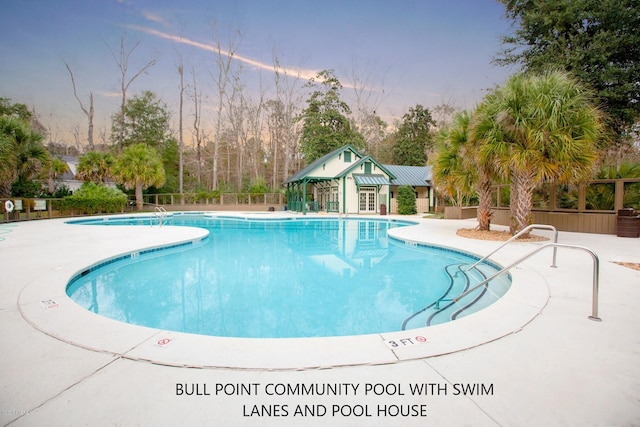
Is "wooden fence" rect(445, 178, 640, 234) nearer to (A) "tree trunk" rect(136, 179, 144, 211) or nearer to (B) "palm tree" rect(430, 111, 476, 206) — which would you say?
(B) "palm tree" rect(430, 111, 476, 206)

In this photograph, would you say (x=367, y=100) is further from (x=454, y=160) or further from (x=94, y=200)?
(x=94, y=200)

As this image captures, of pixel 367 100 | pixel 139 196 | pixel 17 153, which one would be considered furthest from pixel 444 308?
pixel 367 100

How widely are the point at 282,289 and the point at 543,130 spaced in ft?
25.6

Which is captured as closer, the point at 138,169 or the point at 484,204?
the point at 484,204

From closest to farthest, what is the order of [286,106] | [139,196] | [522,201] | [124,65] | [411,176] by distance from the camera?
[522,201] < [411,176] < [139,196] < [124,65] < [286,106]

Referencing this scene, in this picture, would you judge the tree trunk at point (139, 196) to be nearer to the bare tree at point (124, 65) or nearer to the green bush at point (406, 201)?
the bare tree at point (124, 65)

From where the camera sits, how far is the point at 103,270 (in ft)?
21.6

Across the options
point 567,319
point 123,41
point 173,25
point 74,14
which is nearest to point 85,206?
point 74,14

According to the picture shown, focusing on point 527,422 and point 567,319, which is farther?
point 567,319

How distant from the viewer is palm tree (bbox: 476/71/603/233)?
7984mm

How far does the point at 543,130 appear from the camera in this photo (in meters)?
8.04

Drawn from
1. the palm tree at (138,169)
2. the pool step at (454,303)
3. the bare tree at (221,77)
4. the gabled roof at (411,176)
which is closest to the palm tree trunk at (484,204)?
the pool step at (454,303)

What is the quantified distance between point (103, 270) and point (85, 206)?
17589 millimetres

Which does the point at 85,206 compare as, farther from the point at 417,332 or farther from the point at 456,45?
the point at 456,45
